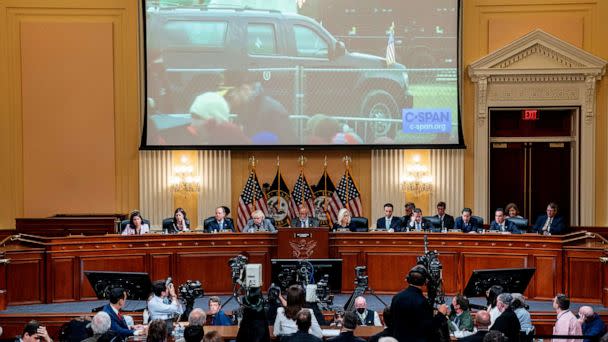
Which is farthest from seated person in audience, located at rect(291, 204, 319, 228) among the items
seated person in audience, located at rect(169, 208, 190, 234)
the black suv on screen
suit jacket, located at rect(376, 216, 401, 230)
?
the black suv on screen

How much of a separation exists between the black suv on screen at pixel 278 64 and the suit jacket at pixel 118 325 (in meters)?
8.34

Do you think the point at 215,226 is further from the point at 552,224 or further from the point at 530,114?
the point at 530,114

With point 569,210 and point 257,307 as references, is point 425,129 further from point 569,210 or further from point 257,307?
point 257,307

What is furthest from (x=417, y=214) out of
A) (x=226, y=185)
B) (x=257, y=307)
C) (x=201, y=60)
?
(x=257, y=307)

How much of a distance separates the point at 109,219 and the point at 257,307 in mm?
9443

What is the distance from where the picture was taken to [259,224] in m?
15.2

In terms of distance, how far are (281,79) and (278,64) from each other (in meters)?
0.30

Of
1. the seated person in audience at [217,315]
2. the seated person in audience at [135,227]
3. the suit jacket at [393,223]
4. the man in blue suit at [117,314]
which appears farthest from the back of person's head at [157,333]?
the suit jacket at [393,223]

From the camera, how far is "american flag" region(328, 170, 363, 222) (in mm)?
17766

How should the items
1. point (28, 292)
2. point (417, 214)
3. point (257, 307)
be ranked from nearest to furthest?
point (257, 307), point (28, 292), point (417, 214)

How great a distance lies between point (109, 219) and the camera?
56.2ft

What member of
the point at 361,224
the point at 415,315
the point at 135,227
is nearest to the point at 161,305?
the point at 415,315

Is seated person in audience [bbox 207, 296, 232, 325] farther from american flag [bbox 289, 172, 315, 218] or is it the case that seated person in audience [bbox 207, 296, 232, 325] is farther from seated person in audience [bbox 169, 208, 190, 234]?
american flag [bbox 289, 172, 315, 218]

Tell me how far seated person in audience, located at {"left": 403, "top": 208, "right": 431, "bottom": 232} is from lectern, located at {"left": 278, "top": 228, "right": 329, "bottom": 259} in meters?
1.66
